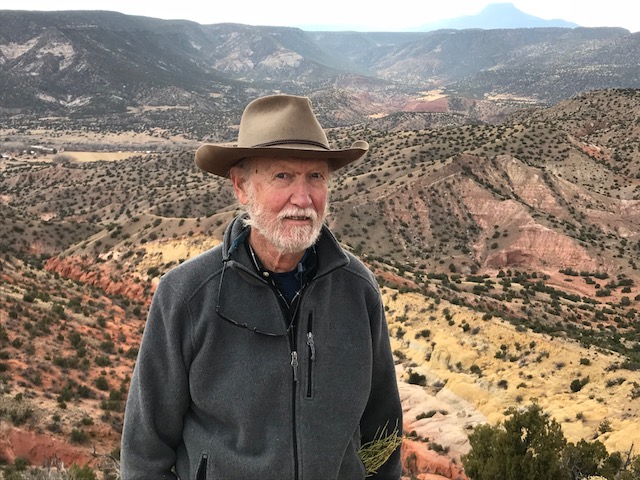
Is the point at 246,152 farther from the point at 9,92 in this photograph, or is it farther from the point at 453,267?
the point at 9,92

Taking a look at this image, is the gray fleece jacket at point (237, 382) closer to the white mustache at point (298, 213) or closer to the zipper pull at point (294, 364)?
the zipper pull at point (294, 364)

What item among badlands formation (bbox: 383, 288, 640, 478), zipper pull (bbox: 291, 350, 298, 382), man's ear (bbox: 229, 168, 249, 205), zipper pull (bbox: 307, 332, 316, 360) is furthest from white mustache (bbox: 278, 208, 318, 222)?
badlands formation (bbox: 383, 288, 640, 478)

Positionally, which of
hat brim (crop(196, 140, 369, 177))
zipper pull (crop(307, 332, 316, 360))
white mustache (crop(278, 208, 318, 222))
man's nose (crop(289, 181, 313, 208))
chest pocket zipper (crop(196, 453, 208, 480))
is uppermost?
hat brim (crop(196, 140, 369, 177))

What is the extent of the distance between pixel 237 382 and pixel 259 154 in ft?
3.96

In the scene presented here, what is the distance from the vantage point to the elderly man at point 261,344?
267cm

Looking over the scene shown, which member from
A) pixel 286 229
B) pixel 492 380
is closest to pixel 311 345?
pixel 286 229

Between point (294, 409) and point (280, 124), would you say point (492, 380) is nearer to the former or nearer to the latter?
point (294, 409)

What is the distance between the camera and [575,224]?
45.6 meters

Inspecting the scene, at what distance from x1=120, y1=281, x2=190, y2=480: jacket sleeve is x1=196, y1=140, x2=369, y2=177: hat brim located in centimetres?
76

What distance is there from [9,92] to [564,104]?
14539 cm

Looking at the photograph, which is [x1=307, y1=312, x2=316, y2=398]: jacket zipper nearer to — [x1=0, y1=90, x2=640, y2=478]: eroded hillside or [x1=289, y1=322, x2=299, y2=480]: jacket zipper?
[x1=289, y1=322, x2=299, y2=480]: jacket zipper

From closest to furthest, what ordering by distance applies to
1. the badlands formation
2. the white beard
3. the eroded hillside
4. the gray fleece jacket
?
the gray fleece jacket
the white beard
the badlands formation
the eroded hillside

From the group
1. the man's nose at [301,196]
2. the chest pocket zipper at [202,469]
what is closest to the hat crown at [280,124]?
Result: the man's nose at [301,196]

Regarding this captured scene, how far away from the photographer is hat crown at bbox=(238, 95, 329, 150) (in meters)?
2.70
